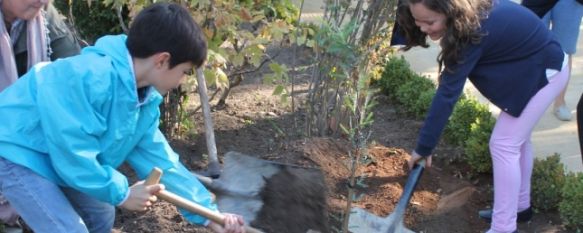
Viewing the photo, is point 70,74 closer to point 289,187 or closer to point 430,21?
point 289,187

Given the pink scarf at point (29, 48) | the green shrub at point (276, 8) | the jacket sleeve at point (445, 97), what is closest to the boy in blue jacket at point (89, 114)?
the pink scarf at point (29, 48)

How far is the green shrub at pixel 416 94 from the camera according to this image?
5754 millimetres

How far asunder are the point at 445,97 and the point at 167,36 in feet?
4.84

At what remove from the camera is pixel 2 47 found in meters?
3.73

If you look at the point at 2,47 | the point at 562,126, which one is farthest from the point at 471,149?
the point at 2,47

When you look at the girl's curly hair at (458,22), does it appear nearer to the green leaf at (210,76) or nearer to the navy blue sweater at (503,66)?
the navy blue sweater at (503,66)

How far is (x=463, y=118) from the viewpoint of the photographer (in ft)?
17.3

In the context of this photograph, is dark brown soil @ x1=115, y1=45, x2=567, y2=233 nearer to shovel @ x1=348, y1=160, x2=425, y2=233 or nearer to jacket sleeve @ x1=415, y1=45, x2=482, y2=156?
shovel @ x1=348, y1=160, x2=425, y2=233

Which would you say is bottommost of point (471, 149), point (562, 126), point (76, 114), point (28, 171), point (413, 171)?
point (562, 126)

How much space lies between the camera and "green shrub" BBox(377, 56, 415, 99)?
620 centimetres

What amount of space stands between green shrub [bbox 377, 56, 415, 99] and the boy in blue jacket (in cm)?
325

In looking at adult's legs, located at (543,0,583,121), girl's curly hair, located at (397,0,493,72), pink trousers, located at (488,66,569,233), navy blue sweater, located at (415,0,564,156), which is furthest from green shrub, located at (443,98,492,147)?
girl's curly hair, located at (397,0,493,72)

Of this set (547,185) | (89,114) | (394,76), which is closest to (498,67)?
(547,185)

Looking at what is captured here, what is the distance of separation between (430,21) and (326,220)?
100cm
